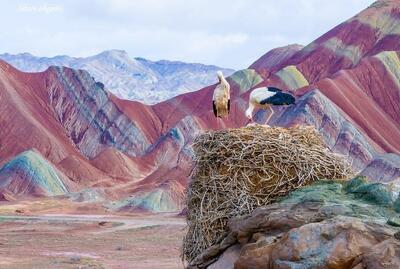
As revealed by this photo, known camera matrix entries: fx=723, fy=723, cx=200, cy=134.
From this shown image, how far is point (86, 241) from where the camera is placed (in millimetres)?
40812

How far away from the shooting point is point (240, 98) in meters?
106

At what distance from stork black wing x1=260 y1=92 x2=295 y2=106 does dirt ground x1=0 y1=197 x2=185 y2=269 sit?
15.0 m

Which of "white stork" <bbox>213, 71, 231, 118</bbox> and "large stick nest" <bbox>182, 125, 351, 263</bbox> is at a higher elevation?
"white stork" <bbox>213, 71, 231, 118</bbox>

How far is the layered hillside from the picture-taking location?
80188 millimetres

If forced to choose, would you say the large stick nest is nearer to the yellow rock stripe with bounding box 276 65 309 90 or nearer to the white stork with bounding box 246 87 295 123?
the white stork with bounding box 246 87 295 123

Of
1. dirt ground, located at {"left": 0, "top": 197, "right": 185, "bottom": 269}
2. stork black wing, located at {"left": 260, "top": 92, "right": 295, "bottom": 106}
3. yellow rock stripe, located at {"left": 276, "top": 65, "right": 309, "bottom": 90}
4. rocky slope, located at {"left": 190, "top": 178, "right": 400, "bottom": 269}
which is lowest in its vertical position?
dirt ground, located at {"left": 0, "top": 197, "right": 185, "bottom": 269}

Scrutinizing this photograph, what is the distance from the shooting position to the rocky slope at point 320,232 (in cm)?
559

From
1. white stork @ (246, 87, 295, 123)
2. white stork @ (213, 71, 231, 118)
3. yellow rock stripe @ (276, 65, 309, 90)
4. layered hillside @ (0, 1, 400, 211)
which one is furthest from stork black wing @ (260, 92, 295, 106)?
yellow rock stripe @ (276, 65, 309, 90)

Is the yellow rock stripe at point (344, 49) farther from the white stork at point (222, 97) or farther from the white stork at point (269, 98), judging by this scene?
the white stork at point (269, 98)

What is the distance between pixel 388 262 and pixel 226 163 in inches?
107

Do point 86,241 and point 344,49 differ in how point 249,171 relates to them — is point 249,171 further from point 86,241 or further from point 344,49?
point 344,49

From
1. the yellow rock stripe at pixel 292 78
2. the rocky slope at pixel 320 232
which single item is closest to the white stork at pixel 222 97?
the rocky slope at pixel 320 232

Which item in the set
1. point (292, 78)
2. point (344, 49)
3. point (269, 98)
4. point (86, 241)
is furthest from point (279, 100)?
point (344, 49)

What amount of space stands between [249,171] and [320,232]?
183 cm
